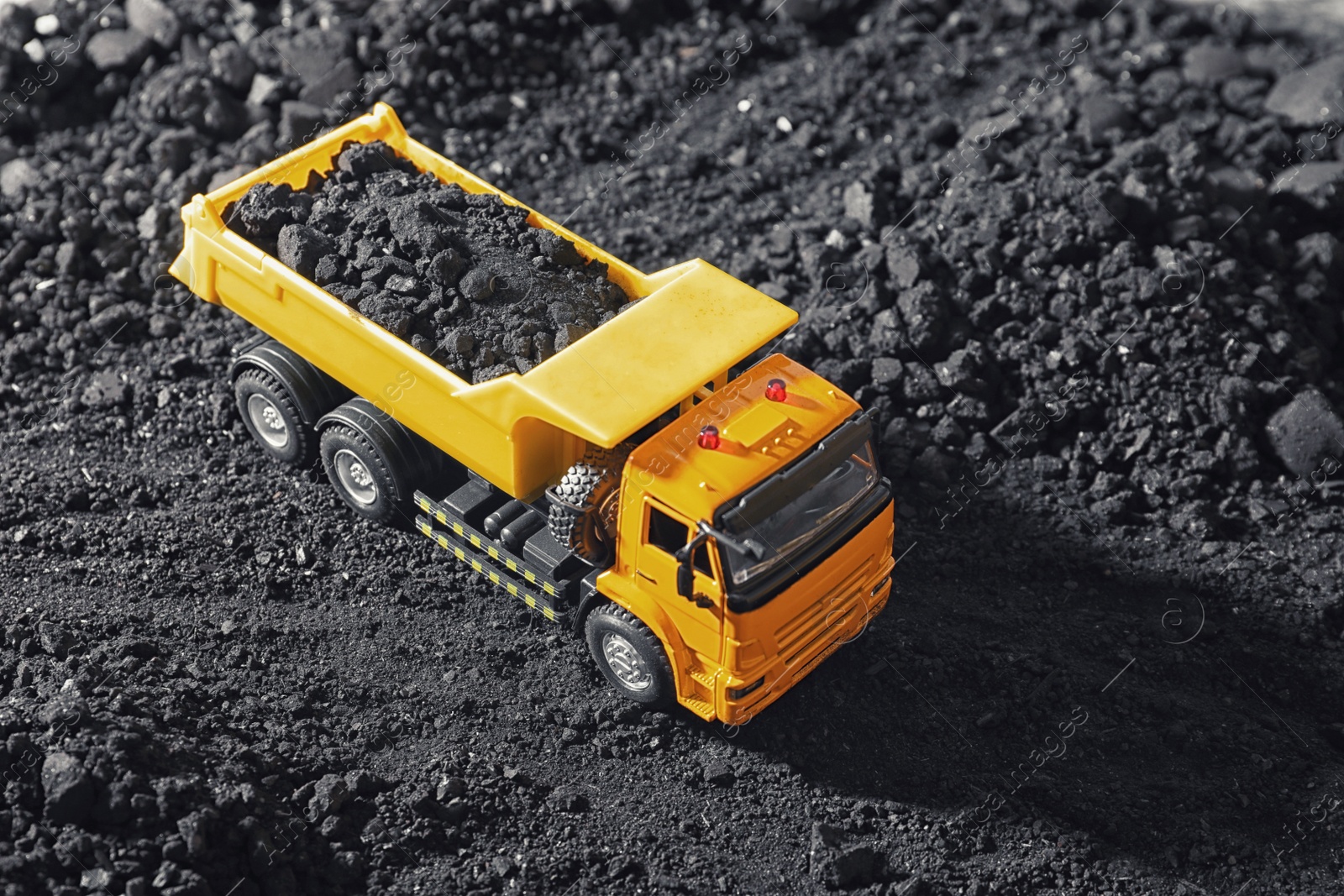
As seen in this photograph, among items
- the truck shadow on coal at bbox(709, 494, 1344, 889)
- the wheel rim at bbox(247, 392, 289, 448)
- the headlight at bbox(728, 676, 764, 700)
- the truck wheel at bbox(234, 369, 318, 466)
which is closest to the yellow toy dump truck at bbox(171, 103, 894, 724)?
the headlight at bbox(728, 676, 764, 700)

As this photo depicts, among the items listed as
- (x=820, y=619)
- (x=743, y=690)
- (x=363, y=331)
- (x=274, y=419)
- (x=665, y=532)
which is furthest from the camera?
(x=274, y=419)

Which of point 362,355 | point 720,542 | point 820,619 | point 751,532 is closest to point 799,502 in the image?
point 751,532

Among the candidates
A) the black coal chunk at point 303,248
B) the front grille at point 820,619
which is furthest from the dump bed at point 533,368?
the front grille at point 820,619

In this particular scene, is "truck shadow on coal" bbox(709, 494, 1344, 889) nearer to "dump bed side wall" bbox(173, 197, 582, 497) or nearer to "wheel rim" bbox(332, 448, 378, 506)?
"dump bed side wall" bbox(173, 197, 582, 497)

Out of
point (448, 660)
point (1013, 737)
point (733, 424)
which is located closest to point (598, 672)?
point (448, 660)

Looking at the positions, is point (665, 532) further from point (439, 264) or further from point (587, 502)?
point (439, 264)

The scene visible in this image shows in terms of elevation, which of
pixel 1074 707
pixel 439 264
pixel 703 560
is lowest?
pixel 1074 707

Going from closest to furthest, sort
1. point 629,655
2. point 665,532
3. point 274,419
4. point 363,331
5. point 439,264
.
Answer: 1. point 665,532
2. point 629,655
3. point 363,331
4. point 439,264
5. point 274,419

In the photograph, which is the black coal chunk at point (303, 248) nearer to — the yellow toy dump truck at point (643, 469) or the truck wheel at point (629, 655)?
the yellow toy dump truck at point (643, 469)
